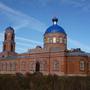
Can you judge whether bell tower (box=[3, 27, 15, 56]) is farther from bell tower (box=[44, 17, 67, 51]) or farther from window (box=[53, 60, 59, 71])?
window (box=[53, 60, 59, 71])

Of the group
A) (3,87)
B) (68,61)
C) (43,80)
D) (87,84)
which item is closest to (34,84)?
(43,80)

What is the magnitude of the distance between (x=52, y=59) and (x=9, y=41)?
1756cm

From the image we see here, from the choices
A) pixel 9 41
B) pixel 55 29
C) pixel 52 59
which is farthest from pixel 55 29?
pixel 9 41

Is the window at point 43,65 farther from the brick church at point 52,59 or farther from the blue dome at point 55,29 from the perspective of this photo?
the blue dome at point 55,29

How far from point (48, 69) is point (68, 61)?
4.38 m

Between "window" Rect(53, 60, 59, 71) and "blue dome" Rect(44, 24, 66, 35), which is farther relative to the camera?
"blue dome" Rect(44, 24, 66, 35)

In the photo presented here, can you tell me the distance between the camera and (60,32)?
171ft

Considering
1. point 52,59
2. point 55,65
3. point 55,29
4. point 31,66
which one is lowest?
point 31,66

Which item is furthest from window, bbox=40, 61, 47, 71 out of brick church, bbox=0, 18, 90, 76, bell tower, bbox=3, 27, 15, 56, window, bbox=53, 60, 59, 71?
bell tower, bbox=3, 27, 15, 56

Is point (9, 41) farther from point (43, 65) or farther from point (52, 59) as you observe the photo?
point (52, 59)

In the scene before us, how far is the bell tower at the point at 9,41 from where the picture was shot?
199 ft

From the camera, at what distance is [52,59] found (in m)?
47.3

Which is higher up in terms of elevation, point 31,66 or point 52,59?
point 52,59

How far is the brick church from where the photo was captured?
4609 centimetres
